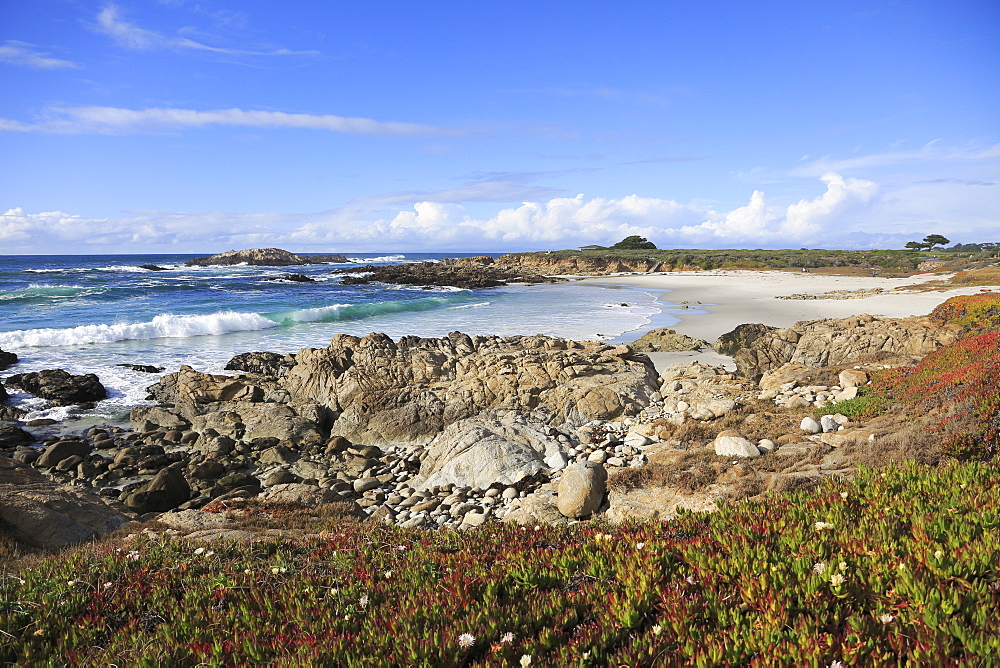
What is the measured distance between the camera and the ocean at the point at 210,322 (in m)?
22.9

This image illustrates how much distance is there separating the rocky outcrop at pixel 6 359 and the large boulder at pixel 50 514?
19975 millimetres

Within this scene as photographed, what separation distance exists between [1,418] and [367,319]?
24684 millimetres

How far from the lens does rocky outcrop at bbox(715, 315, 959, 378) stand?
51.7 feet

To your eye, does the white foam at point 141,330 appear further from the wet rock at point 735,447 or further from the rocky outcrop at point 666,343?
the wet rock at point 735,447

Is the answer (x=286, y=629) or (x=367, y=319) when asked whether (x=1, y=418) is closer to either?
(x=286, y=629)

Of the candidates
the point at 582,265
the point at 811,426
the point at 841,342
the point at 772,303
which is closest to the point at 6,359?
the point at 811,426

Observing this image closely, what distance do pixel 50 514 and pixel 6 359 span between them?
75.2 ft

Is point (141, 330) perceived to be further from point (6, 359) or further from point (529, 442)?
point (529, 442)

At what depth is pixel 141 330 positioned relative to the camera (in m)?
31.3

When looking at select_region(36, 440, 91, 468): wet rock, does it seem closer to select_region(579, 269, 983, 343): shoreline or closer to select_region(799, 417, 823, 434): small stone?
select_region(799, 417, 823, 434): small stone

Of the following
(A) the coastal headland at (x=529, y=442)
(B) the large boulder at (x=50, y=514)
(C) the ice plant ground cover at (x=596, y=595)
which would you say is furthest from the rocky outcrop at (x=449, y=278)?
(C) the ice plant ground cover at (x=596, y=595)

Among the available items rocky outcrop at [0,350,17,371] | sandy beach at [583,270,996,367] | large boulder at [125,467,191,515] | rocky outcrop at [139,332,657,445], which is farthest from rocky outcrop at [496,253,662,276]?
large boulder at [125,467,191,515]

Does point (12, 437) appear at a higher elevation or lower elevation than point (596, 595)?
lower

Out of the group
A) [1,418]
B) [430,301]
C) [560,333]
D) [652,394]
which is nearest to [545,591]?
[652,394]
